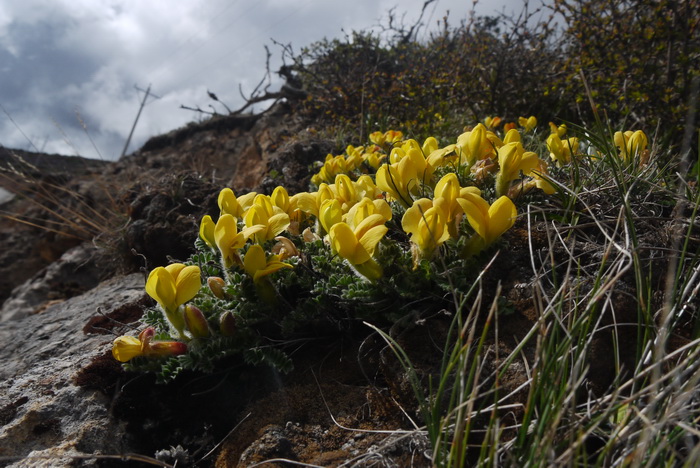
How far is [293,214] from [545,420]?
142cm

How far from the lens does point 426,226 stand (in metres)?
1.42

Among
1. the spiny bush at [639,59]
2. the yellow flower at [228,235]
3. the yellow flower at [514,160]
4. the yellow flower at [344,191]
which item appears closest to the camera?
the yellow flower at [228,235]

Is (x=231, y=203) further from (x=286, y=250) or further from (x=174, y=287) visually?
(x=174, y=287)

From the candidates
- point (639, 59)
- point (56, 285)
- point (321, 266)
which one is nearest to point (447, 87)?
point (639, 59)

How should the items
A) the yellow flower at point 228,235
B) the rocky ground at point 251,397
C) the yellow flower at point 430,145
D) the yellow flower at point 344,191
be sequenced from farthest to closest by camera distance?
the yellow flower at point 430,145 → the yellow flower at point 344,191 → the yellow flower at point 228,235 → the rocky ground at point 251,397

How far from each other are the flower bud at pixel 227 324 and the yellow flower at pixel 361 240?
1.40 ft

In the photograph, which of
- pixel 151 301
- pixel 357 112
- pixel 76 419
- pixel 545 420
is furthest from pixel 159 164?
pixel 545 420

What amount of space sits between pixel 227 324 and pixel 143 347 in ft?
0.96

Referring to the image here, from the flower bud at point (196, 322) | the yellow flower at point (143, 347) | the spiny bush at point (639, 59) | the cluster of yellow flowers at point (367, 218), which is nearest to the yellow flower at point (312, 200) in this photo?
the cluster of yellow flowers at point (367, 218)

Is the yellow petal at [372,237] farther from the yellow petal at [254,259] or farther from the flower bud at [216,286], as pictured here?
the flower bud at [216,286]

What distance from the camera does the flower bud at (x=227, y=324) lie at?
149 centimetres

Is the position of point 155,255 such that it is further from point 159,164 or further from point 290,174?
point 159,164

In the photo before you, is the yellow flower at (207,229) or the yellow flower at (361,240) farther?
the yellow flower at (207,229)

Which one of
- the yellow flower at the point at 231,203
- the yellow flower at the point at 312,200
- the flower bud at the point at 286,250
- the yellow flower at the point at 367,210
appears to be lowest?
the flower bud at the point at 286,250
